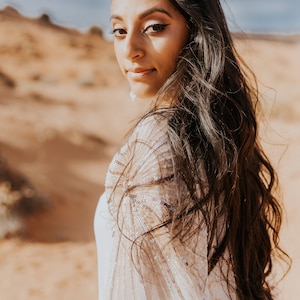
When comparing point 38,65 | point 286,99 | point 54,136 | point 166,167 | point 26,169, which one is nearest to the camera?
point 166,167

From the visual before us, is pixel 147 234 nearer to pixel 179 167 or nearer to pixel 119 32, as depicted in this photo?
pixel 179 167

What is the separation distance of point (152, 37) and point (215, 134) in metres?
0.30

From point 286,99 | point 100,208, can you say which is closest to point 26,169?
point 100,208

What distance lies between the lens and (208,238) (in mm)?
1371

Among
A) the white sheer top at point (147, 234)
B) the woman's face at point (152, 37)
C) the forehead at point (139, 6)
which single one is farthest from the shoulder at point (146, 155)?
the forehead at point (139, 6)

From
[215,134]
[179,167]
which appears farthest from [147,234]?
[215,134]

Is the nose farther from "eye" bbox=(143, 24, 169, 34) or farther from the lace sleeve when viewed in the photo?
the lace sleeve

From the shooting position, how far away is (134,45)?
55.4 inches

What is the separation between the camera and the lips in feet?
4.69

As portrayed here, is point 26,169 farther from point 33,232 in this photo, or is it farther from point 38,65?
point 38,65

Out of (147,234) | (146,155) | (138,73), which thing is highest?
(138,73)

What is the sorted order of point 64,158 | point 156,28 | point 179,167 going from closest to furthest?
point 179,167, point 156,28, point 64,158

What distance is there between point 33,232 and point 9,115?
521 cm

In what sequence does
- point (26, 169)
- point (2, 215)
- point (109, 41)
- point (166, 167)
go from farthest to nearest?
point (109, 41)
point (26, 169)
point (2, 215)
point (166, 167)
